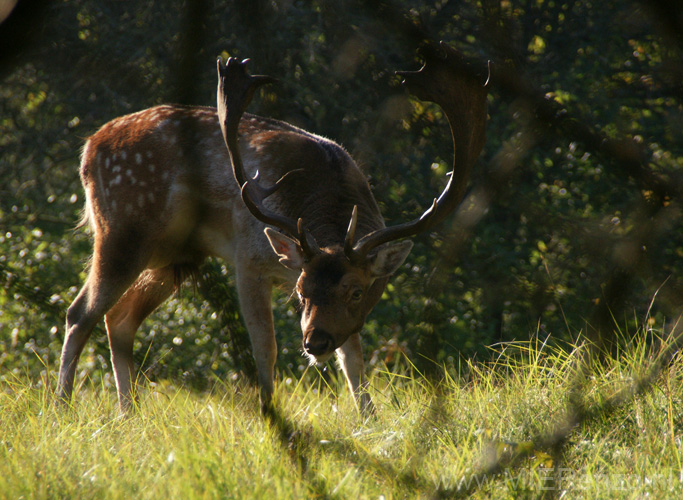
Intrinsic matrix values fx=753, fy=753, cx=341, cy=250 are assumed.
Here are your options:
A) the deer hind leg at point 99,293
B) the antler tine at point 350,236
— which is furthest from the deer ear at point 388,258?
the deer hind leg at point 99,293

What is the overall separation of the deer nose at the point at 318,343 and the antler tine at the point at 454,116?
460 millimetres

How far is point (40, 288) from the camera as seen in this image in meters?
6.44

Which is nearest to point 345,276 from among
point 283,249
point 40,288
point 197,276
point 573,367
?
point 283,249

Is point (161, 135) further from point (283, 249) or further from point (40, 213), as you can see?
point (40, 213)

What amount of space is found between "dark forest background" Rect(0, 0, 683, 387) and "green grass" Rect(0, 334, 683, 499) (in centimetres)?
37

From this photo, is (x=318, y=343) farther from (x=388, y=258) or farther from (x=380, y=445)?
(x=380, y=445)

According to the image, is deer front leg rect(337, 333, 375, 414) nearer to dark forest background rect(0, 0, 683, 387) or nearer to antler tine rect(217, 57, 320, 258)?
dark forest background rect(0, 0, 683, 387)

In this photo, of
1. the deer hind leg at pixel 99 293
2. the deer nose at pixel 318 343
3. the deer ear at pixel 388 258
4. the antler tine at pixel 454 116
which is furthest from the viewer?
the deer hind leg at pixel 99 293

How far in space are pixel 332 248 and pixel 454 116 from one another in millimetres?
1070

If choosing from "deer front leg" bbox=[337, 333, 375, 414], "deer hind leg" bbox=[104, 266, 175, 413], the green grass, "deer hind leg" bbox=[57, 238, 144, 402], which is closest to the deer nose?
the green grass

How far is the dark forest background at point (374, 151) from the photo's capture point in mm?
3951

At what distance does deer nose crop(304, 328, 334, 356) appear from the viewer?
3.56 meters

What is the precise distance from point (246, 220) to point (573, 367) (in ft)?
6.57

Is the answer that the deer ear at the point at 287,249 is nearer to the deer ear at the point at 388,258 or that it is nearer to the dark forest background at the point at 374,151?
the deer ear at the point at 388,258
